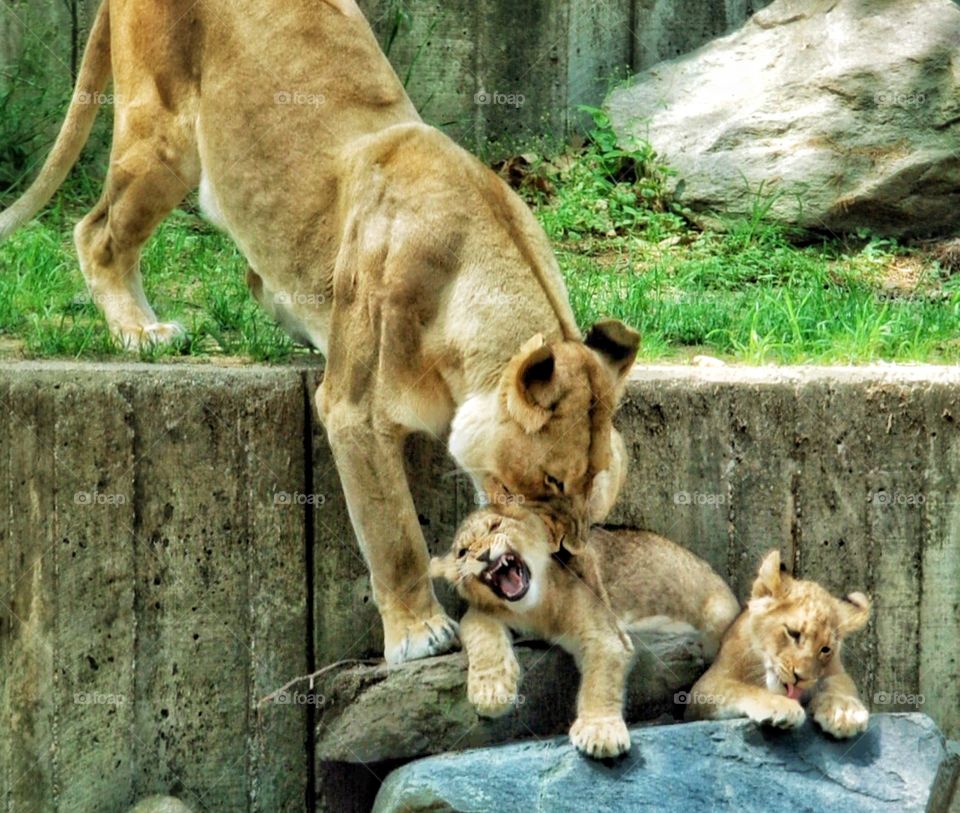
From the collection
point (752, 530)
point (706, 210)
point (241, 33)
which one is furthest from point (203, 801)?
point (706, 210)

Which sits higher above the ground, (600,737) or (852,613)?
(852,613)

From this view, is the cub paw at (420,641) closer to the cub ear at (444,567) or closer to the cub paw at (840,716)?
the cub ear at (444,567)

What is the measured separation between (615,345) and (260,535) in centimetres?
163

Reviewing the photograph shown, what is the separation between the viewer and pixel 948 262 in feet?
36.0

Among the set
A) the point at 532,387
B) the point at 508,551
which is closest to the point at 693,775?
the point at 508,551

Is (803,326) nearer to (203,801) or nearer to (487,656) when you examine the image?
(487,656)

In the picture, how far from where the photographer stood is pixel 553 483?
597 centimetres

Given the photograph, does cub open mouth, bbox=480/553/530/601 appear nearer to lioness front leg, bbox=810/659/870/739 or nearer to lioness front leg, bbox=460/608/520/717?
lioness front leg, bbox=460/608/520/717

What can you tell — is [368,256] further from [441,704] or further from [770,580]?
[770,580]

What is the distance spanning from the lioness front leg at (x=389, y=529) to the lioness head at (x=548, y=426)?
0.40 metres

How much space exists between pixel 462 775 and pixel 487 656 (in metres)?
0.43

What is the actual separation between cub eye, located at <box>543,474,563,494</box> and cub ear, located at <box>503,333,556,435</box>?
0.56 ft

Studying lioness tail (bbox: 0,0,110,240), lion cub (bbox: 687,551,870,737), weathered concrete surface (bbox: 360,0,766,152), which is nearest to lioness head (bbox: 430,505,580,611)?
lion cub (bbox: 687,551,870,737)

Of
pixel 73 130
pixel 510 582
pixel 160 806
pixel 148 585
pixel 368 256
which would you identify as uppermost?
pixel 73 130
